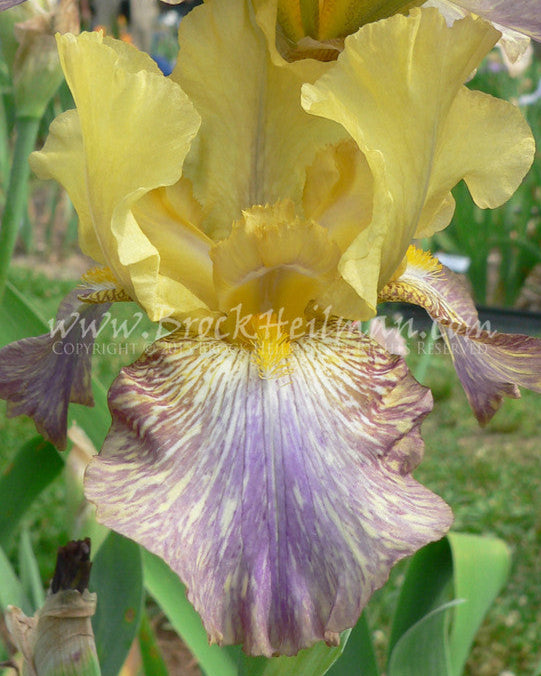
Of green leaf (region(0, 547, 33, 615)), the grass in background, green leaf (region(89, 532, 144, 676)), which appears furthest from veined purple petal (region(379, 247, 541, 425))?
the grass in background

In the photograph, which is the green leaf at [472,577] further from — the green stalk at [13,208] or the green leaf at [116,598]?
the green stalk at [13,208]

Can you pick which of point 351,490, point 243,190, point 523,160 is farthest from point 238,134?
point 351,490

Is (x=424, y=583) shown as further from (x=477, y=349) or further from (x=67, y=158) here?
(x=67, y=158)

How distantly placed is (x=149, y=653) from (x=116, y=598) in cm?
28

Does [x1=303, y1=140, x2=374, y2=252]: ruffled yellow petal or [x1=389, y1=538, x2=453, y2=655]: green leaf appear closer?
[x1=303, y1=140, x2=374, y2=252]: ruffled yellow petal

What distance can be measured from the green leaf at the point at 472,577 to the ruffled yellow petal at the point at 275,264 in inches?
17.6

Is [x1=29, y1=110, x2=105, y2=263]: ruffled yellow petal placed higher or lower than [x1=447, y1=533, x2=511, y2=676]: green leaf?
higher

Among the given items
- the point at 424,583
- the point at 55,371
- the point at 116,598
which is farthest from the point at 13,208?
the point at 424,583

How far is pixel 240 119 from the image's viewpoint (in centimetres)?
80

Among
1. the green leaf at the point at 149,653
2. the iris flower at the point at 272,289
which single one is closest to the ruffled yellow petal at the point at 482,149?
the iris flower at the point at 272,289

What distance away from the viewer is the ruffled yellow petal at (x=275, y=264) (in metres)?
0.74

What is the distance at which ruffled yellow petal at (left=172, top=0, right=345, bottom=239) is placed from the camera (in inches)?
29.9

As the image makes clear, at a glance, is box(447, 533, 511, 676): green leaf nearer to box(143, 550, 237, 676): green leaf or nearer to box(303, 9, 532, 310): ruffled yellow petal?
box(143, 550, 237, 676): green leaf

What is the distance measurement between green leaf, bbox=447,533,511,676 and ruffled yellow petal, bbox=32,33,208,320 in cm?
56
